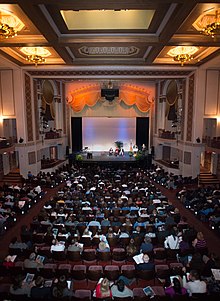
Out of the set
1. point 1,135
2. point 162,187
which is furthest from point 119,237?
point 1,135

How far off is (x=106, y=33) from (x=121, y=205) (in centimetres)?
→ 811

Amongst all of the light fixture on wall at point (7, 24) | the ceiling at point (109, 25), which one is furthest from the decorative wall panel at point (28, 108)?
the light fixture on wall at point (7, 24)

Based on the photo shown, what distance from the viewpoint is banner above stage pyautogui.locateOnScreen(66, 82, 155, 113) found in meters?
25.5

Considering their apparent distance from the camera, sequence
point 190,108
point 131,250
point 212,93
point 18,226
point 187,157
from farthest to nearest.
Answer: point 187,157 → point 190,108 → point 212,93 → point 18,226 → point 131,250

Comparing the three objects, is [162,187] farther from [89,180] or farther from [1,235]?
[1,235]

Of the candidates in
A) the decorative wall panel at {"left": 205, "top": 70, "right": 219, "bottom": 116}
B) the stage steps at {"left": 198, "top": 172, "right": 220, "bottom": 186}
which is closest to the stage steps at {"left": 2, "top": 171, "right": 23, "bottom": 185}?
the stage steps at {"left": 198, "top": 172, "right": 220, "bottom": 186}

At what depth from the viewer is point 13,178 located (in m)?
19.1

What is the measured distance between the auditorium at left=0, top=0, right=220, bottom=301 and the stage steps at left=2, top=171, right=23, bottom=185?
162mm

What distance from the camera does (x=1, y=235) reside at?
9.96m

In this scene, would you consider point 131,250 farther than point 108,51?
No

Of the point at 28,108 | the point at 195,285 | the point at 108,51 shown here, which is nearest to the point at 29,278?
the point at 195,285

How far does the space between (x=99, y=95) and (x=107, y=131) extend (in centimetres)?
490

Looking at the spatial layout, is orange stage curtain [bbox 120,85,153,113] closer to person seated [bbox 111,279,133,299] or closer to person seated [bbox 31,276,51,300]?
person seated [bbox 111,279,133,299]

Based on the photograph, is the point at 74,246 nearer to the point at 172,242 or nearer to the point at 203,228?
the point at 172,242
